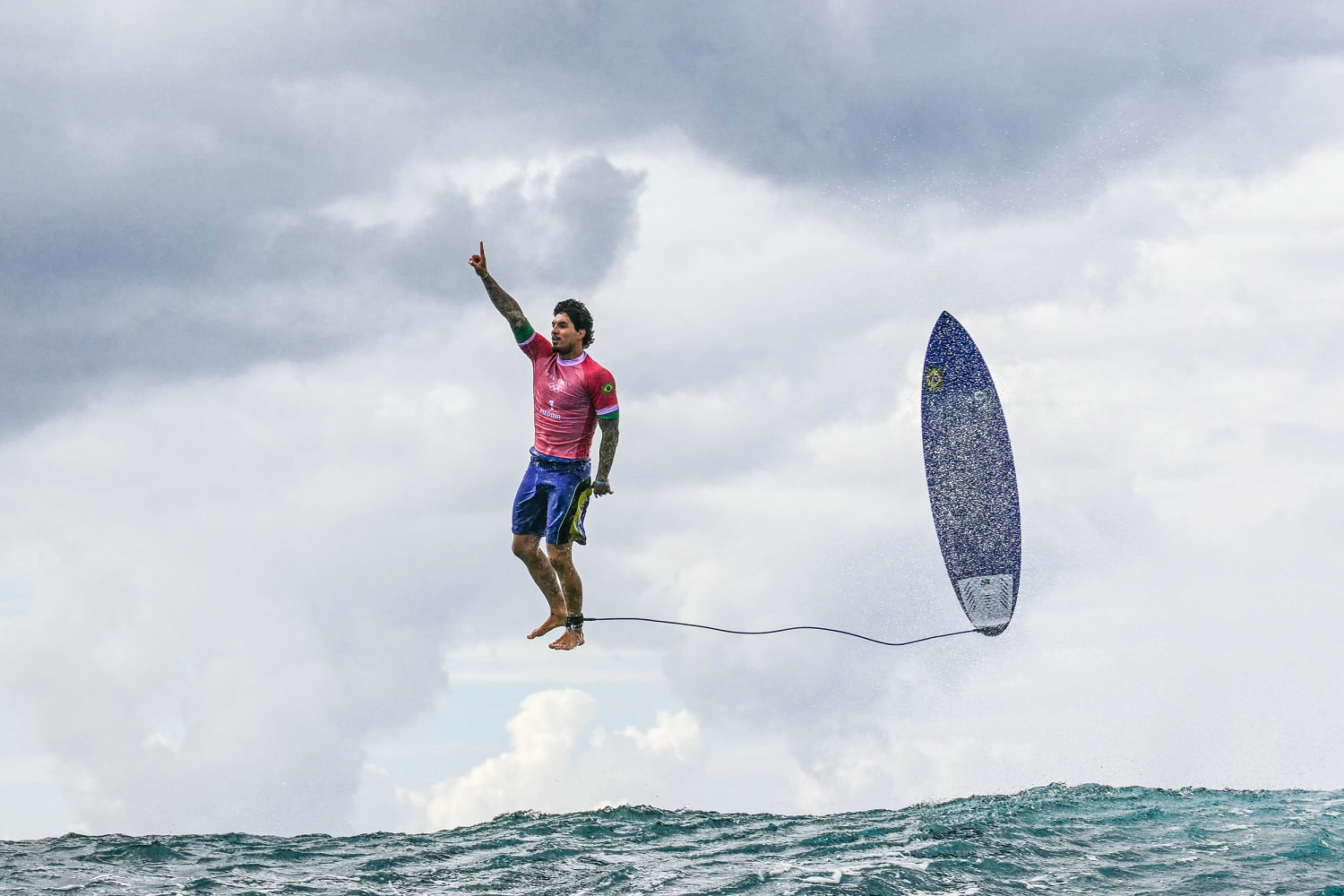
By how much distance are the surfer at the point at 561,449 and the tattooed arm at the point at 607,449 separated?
1 cm

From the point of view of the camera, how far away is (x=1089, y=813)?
1672 centimetres

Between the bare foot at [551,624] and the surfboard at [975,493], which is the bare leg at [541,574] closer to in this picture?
the bare foot at [551,624]

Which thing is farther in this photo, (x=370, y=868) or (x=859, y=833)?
(x=859, y=833)

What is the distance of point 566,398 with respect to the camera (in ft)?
45.6

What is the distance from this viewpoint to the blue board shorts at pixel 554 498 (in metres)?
14.1

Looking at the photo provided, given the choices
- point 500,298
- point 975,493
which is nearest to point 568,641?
point 500,298

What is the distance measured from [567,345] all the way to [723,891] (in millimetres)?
6542

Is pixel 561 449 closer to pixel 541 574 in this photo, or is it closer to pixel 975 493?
pixel 541 574

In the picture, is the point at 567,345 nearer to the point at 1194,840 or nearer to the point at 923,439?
the point at 923,439

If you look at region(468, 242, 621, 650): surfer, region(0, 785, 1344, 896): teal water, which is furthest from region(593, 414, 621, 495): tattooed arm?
region(0, 785, 1344, 896): teal water

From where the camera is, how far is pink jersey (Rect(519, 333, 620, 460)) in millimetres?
13828

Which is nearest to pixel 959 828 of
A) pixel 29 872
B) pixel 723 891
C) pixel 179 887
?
pixel 723 891

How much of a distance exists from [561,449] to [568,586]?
178 centimetres

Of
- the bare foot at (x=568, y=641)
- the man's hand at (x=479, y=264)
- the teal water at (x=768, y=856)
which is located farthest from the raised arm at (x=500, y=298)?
the teal water at (x=768, y=856)
